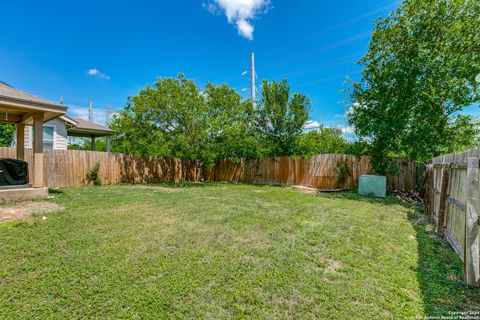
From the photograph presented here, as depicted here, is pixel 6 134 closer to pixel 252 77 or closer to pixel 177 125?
pixel 177 125

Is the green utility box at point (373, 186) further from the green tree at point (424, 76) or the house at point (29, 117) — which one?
the house at point (29, 117)

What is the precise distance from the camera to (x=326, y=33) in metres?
13.4

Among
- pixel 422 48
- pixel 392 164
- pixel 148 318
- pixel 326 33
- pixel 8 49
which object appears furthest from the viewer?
pixel 326 33

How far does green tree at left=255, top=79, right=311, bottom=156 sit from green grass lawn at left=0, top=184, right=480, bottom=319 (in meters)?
9.11

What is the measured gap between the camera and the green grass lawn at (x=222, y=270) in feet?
6.67

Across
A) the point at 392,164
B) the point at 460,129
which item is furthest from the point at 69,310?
the point at 460,129

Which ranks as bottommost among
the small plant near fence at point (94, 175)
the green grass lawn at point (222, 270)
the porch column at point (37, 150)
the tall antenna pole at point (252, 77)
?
the green grass lawn at point (222, 270)

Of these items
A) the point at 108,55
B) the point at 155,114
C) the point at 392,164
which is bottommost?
the point at 392,164

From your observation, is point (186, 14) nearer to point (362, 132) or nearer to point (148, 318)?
point (362, 132)

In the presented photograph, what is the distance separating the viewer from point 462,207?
10.4ft

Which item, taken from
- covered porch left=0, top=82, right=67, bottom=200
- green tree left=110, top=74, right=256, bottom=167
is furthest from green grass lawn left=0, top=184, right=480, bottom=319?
green tree left=110, top=74, right=256, bottom=167

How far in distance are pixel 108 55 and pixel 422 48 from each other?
16738 mm

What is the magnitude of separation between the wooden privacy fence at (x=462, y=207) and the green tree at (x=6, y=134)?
20.0 meters

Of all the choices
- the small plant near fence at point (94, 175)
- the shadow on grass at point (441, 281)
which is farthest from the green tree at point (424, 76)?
the small plant near fence at point (94, 175)
